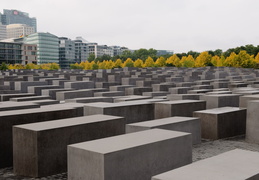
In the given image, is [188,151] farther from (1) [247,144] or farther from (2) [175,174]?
(1) [247,144]

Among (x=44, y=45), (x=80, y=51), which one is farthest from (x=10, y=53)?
(x=80, y=51)

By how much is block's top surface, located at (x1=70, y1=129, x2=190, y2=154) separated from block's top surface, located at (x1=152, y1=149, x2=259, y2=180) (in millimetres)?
1346

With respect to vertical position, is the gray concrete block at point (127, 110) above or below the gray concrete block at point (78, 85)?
below

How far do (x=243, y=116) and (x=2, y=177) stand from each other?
7994mm

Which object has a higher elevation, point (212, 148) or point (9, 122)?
point (9, 122)

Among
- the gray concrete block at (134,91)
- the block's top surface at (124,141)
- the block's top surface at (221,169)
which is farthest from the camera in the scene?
the gray concrete block at (134,91)

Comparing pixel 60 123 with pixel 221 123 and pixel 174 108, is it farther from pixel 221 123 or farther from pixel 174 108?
pixel 221 123

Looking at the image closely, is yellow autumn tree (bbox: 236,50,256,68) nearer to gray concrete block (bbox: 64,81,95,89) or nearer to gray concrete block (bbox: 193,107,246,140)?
gray concrete block (bbox: 64,81,95,89)

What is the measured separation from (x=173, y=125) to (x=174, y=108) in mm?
2425

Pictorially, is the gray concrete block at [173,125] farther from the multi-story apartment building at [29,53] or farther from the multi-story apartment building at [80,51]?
the multi-story apartment building at [80,51]

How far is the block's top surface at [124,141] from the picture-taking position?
18.5 ft

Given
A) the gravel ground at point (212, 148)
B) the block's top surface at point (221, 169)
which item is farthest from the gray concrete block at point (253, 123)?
the block's top surface at point (221, 169)

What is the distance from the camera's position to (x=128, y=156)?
18.7ft

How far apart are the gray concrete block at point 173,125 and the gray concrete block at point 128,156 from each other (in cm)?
123
